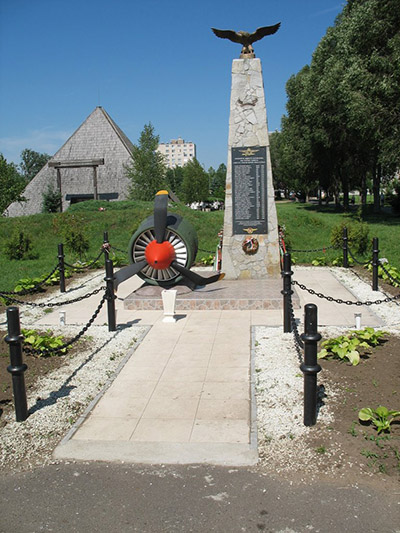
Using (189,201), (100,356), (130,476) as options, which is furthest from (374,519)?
(189,201)

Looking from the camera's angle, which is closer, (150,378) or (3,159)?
(150,378)

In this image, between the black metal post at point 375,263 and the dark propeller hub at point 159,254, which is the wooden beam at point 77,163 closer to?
the dark propeller hub at point 159,254

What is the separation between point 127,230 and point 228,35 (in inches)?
573

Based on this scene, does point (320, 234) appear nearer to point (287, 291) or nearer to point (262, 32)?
point (262, 32)

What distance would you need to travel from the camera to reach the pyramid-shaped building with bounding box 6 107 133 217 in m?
40.2

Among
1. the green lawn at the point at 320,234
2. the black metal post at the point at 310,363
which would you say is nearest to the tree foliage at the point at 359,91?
the green lawn at the point at 320,234

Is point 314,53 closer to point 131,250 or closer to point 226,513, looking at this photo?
point 131,250

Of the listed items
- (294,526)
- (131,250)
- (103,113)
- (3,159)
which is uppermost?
(103,113)

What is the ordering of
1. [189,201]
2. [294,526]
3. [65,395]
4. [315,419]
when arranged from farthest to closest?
[189,201], [65,395], [315,419], [294,526]

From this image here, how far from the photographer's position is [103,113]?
42.2 metres

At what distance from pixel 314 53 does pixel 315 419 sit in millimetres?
32168

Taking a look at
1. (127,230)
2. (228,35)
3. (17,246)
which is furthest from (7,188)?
(228,35)

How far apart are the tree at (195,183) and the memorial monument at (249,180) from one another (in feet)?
166

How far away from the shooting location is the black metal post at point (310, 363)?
5.18 metres
